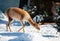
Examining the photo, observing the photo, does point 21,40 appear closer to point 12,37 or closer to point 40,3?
point 12,37

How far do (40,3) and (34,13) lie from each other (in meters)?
0.83

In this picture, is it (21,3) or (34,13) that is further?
(21,3)

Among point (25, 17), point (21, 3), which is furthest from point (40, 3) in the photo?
point (25, 17)

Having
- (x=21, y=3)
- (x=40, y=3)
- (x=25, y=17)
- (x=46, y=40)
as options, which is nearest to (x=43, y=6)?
(x=40, y=3)

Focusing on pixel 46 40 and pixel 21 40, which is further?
pixel 46 40

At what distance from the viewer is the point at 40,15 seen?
15.2 meters

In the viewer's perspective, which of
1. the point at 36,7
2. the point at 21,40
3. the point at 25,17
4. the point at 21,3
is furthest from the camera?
the point at 21,3

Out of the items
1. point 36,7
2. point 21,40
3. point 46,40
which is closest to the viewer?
point 21,40

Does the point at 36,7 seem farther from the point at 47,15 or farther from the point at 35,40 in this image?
the point at 35,40

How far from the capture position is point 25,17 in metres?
9.43

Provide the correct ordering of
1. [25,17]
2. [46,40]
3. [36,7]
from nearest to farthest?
[46,40]
[25,17]
[36,7]

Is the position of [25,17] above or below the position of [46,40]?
above

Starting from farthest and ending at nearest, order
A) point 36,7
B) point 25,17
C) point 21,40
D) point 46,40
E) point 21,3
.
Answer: point 21,3, point 36,7, point 25,17, point 46,40, point 21,40

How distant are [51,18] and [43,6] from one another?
1198mm
